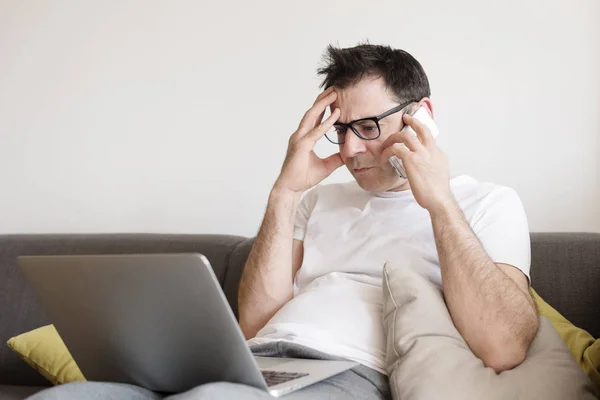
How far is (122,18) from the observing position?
2.86 meters

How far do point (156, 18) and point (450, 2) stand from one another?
1.04 metres

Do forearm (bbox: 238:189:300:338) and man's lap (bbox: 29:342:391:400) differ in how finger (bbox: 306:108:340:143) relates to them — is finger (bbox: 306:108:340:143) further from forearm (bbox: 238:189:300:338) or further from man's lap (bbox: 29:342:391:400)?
man's lap (bbox: 29:342:391:400)

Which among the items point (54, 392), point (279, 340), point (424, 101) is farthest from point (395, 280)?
point (54, 392)

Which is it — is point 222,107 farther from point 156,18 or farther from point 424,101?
point 424,101

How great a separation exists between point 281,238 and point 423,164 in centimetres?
44

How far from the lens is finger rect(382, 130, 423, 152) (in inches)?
72.7

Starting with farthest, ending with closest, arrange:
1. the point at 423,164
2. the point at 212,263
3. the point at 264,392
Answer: the point at 212,263 → the point at 423,164 → the point at 264,392

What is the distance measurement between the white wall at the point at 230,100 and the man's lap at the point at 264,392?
3.21 feet

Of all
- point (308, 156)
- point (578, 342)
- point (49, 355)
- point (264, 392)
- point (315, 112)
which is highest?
point (315, 112)

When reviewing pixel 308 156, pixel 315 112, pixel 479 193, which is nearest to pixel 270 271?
pixel 308 156

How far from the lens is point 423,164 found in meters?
1.82

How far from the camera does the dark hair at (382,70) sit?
199cm

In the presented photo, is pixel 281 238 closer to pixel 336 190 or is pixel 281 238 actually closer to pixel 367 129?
pixel 336 190

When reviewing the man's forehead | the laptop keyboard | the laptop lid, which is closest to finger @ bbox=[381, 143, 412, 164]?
the man's forehead
